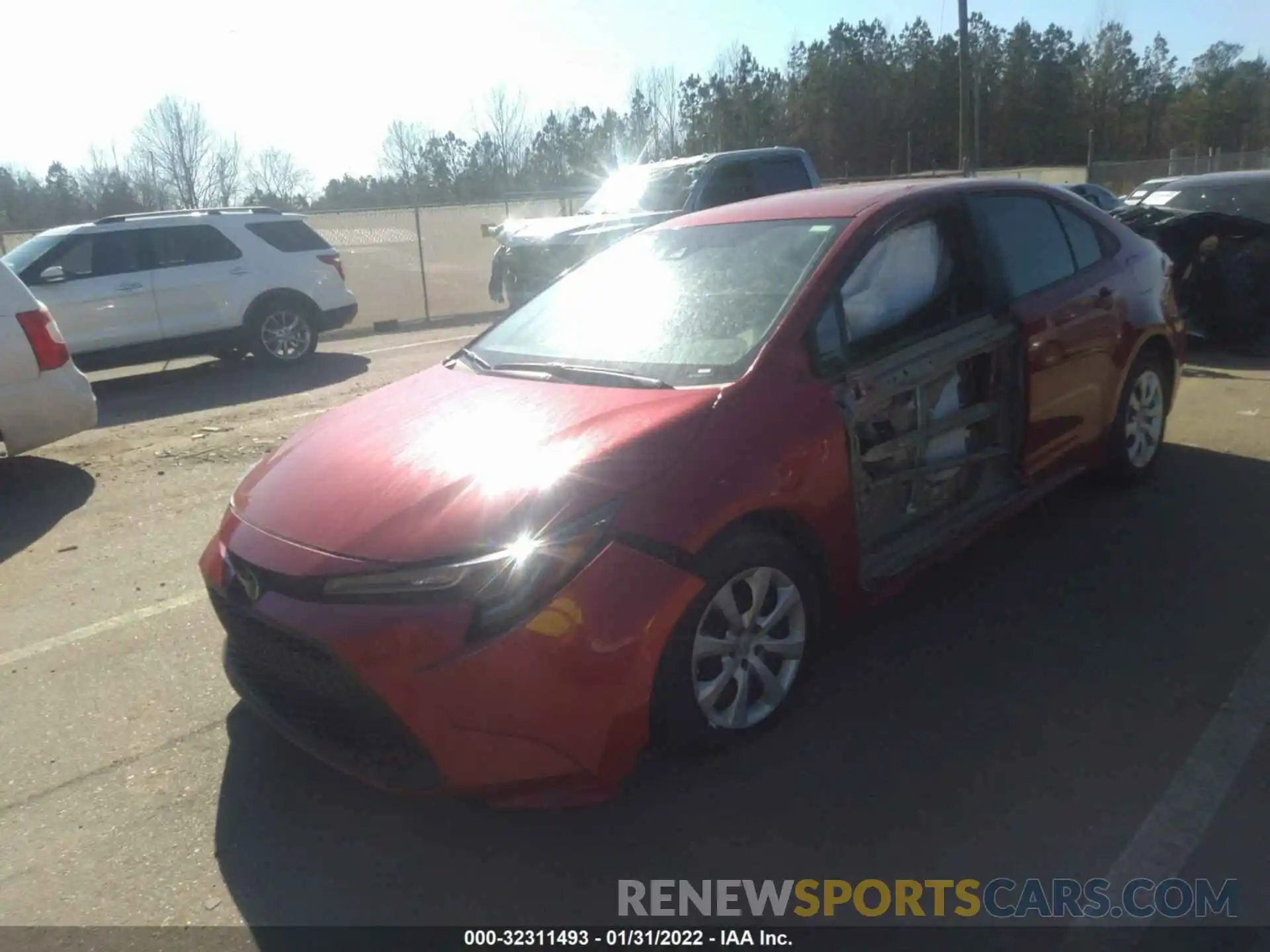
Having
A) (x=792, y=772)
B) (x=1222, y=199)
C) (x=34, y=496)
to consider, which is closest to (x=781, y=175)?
(x=1222, y=199)

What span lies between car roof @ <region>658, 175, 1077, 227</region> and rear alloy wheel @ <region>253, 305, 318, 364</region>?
7.96 m

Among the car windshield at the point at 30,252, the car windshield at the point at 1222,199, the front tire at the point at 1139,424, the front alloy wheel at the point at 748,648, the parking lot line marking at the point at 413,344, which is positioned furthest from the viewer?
the parking lot line marking at the point at 413,344

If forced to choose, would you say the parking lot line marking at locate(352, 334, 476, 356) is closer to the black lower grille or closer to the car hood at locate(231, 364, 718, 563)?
the car hood at locate(231, 364, 718, 563)

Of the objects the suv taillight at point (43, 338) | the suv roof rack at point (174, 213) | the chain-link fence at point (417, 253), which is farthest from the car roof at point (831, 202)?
the chain-link fence at point (417, 253)

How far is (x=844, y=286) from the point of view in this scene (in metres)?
3.67

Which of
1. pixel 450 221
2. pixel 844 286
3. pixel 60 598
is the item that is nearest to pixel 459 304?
pixel 450 221

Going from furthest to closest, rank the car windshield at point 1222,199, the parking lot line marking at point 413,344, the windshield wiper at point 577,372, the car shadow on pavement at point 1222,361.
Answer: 1. the parking lot line marking at point 413,344
2. the car windshield at point 1222,199
3. the car shadow on pavement at point 1222,361
4. the windshield wiper at point 577,372

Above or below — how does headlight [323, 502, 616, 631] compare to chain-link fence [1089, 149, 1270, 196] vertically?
below

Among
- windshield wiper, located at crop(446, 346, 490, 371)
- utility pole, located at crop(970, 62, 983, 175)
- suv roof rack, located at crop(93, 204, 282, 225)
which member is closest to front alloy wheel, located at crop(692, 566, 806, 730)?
windshield wiper, located at crop(446, 346, 490, 371)

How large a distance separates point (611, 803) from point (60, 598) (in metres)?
3.15

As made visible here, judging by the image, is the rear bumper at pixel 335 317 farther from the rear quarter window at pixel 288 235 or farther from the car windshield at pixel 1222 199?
the car windshield at pixel 1222 199

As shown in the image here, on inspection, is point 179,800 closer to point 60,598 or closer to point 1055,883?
point 60,598

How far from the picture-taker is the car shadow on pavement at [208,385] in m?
9.44

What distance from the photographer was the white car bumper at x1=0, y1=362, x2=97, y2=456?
6406 mm
